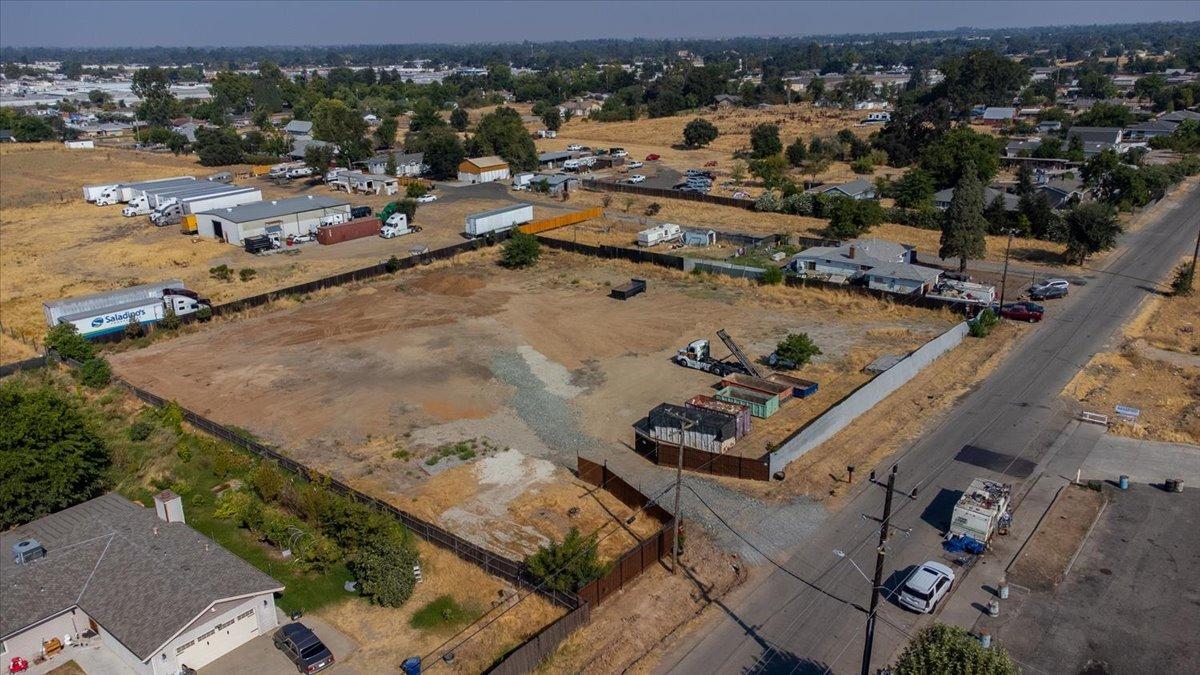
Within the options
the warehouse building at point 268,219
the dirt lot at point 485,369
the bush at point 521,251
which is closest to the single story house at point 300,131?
the warehouse building at point 268,219

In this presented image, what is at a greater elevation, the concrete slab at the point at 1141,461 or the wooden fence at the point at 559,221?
the wooden fence at the point at 559,221

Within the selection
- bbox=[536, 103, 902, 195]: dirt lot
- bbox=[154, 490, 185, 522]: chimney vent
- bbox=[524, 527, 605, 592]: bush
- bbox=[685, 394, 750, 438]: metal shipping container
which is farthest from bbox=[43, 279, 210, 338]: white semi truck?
bbox=[536, 103, 902, 195]: dirt lot

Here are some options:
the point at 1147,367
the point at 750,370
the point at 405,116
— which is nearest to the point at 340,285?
the point at 750,370

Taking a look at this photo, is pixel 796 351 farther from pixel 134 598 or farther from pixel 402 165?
pixel 402 165

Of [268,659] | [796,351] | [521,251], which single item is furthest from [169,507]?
[521,251]

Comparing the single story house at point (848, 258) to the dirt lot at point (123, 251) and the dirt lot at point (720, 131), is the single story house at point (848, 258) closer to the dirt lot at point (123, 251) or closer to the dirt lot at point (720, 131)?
the dirt lot at point (123, 251)
